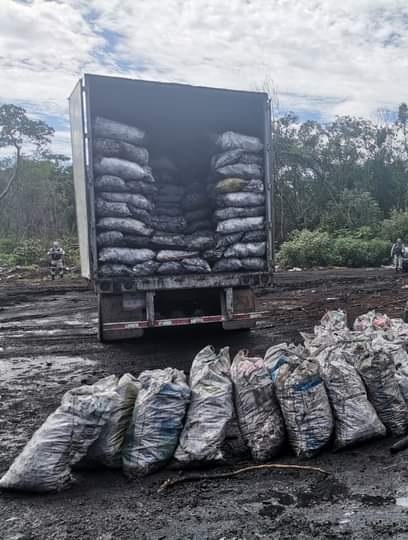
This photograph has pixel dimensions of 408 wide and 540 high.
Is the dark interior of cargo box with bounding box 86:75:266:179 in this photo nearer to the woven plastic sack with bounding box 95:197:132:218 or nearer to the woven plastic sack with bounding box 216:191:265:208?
the woven plastic sack with bounding box 216:191:265:208

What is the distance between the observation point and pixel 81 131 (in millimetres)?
6746

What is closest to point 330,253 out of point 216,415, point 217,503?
point 216,415

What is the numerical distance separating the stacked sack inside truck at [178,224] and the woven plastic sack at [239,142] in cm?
83

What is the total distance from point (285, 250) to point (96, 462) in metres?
24.4

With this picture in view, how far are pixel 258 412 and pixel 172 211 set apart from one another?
4.53 m

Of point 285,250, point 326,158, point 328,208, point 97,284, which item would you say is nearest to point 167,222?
point 97,284

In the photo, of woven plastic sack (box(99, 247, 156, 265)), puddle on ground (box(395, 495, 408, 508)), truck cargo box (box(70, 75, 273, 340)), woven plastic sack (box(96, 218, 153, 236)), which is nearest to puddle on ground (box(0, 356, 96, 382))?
truck cargo box (box(70, 75, 273, 340))

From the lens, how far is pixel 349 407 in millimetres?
3727

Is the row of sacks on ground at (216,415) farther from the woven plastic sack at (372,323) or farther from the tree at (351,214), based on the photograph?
the tree at (351,214)

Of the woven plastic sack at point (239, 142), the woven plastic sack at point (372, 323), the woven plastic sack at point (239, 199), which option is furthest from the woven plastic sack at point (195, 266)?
the woven plastic sack at point (372, 323)

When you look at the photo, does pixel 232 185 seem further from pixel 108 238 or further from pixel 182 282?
pixel 108 238

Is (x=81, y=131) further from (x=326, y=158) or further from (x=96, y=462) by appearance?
(x=326, y=158)

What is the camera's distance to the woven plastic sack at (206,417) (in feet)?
11.4

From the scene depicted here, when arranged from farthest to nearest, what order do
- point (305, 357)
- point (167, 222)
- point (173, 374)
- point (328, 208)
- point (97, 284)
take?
point (328, 208), point (167, 222), point (97, 284), point (305, 357), point (173, 374)
